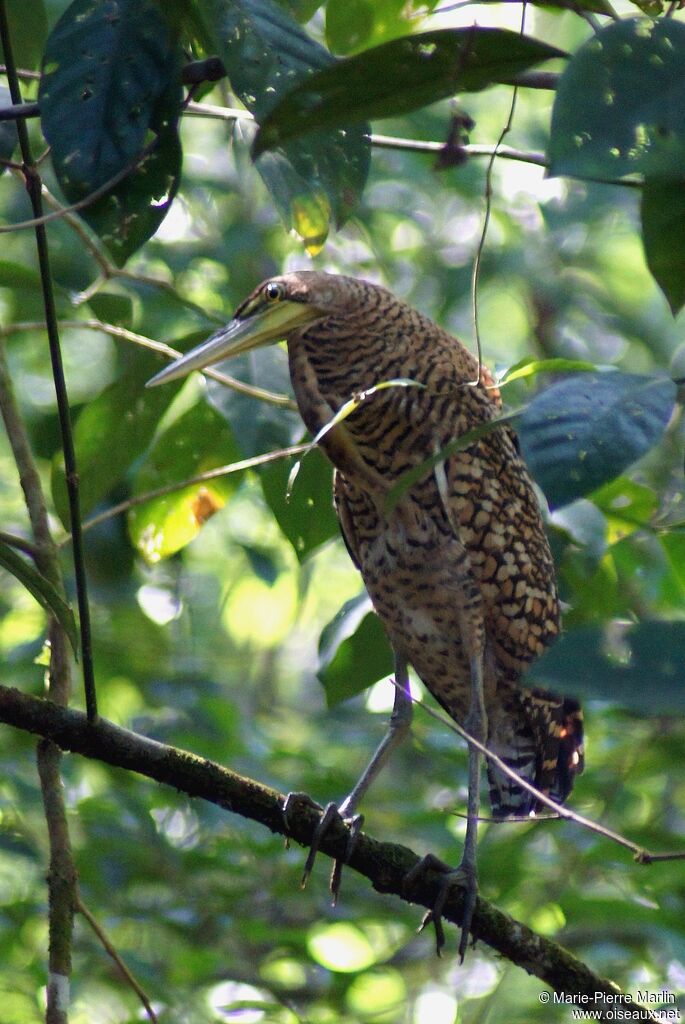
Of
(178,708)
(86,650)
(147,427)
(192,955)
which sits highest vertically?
(147,427)

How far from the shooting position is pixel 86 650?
1.64 m

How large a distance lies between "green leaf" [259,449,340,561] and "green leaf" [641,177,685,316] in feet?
3.82

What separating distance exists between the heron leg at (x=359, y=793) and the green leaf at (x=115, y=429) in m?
0.73

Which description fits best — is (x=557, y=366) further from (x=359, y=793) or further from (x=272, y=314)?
(x=359, y=793)

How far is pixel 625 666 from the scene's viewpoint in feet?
2.83

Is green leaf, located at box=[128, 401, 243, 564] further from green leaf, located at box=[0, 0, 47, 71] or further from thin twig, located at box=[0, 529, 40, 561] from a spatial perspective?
green leaf, located at box=[0, 0, 47, 71]

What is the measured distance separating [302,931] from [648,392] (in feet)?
7.75

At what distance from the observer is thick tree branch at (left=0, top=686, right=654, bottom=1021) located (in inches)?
68.6

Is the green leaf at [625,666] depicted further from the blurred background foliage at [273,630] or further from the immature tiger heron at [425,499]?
the immature tiger heron at [425,499]

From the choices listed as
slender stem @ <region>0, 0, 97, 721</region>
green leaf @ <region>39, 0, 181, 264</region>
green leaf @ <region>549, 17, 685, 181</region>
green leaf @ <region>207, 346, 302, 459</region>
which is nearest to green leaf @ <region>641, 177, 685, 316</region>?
green leaf @ <region>549, 17, 685, 181</region>

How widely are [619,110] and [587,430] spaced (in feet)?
1.01

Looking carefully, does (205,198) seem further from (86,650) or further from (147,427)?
(86,650)

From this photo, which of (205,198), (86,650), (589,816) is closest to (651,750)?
(589,816)

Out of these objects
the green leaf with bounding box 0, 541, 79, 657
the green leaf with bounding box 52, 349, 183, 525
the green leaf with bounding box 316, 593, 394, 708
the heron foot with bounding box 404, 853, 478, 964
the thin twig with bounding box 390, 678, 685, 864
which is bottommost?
the heron foot with bounding box 404, 853, 478, 964
